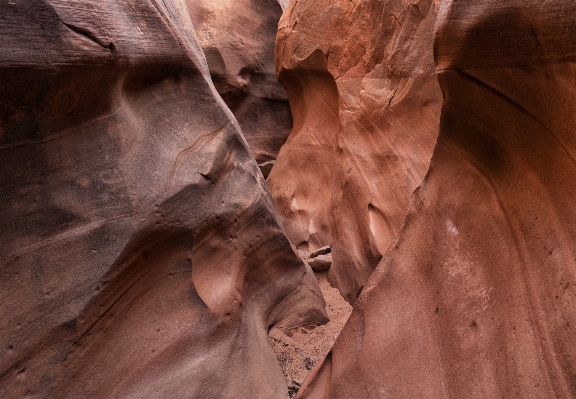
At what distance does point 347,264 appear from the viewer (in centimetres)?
352

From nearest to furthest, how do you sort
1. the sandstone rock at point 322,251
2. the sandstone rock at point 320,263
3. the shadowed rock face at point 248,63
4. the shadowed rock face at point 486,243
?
the shadowed rock face at point 486,243, the sandstone rock at point 320,263, the sandstone rock at point 322,251, the shadowed rock face at point 248,63

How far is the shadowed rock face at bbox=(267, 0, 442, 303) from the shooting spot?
3.13 meters

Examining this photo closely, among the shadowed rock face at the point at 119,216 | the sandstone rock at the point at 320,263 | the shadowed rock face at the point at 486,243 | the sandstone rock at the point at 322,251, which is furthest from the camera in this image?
the sandstone rock at the point at 322,251

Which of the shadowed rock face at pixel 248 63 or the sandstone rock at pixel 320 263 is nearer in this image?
the sandstone rock at pixel 320 263

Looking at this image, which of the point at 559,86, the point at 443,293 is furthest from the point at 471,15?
the point at 443,293

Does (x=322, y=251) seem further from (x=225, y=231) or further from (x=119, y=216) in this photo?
(x=119, y=216)

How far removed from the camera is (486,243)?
1743 mm

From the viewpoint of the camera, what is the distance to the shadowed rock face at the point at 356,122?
123 inches

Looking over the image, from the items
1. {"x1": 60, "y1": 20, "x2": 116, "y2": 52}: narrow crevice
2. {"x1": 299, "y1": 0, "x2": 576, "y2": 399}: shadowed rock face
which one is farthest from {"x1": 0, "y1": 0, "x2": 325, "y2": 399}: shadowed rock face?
{"x1": 299, "y1": 0, "x2": 576, "y2": 399}: shadowed rock face

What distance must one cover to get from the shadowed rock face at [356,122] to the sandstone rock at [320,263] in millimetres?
47

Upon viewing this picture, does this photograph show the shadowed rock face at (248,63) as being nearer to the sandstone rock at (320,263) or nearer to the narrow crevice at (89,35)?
the sandstone rock at (320,263)

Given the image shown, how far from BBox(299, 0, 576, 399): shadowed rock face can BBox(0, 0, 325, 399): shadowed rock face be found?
58 cm

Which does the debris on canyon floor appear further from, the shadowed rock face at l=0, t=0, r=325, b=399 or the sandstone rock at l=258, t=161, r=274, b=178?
the sandstone rock at l=258, t=161, r=274, b=178

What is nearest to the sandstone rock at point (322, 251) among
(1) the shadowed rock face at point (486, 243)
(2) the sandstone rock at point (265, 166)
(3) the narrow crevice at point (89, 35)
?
(1) the shadowed rock face at point (486, 243)
